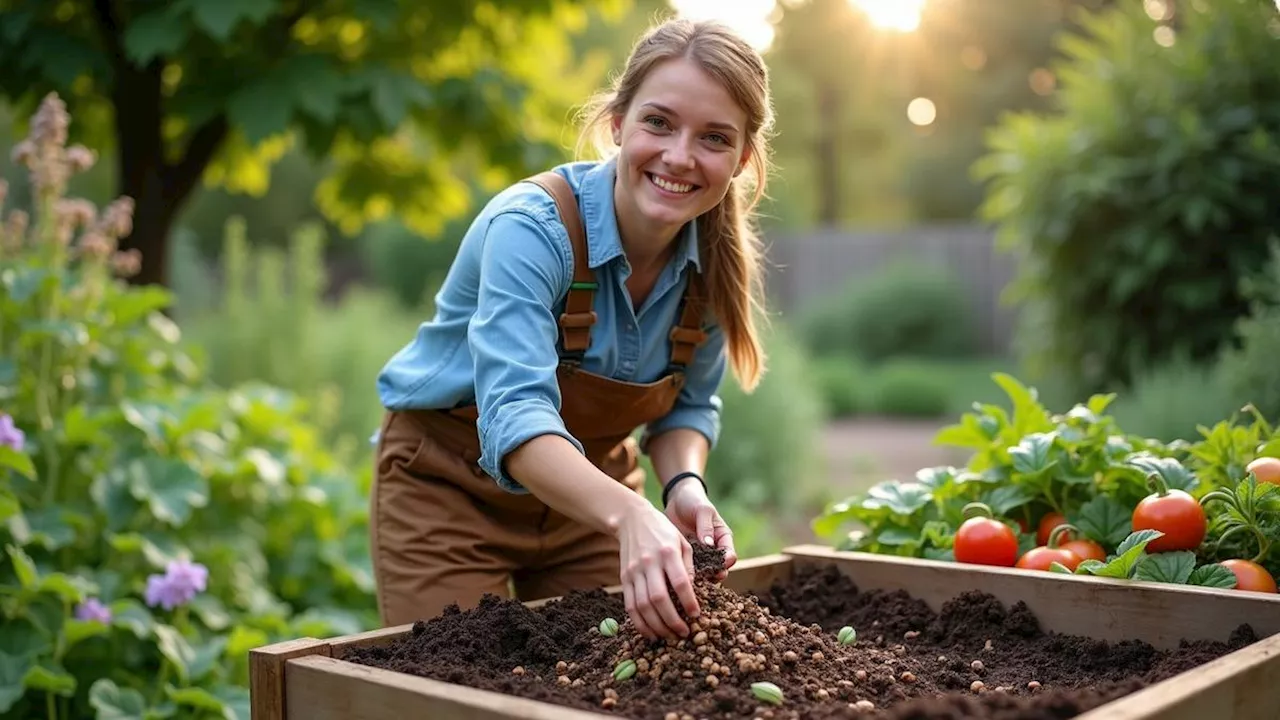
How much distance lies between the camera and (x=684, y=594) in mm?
1651

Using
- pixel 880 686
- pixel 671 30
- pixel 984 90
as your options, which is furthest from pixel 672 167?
pixel 984 90

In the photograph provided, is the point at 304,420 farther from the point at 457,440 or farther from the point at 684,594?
the point at 684,594

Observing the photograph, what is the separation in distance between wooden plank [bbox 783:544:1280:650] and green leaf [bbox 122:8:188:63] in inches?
108

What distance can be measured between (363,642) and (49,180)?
2.28m

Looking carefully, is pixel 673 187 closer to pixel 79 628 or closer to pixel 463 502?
pixel 463 502

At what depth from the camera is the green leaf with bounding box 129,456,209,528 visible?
3479 millimetres

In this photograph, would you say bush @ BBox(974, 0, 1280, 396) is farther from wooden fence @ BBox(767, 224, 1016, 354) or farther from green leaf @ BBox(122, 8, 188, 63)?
wooden fence @ BBox(767, 224, 1016, 354)

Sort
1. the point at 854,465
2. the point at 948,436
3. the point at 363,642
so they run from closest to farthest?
the point at 363,642 → the point at 948,436 → the point at 854,465

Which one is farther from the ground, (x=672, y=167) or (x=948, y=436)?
(x=672, y=167)

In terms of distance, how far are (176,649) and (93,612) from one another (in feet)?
0.75

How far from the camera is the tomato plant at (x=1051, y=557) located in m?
2.23

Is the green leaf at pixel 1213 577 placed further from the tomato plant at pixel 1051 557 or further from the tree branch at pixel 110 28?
the tree branch at pixel 110 28

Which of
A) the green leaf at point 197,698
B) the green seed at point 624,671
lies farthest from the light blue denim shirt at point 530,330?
the green leaf at point 197,698

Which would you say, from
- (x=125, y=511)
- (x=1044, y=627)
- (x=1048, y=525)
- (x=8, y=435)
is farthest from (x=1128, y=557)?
(x=125, y=511)
